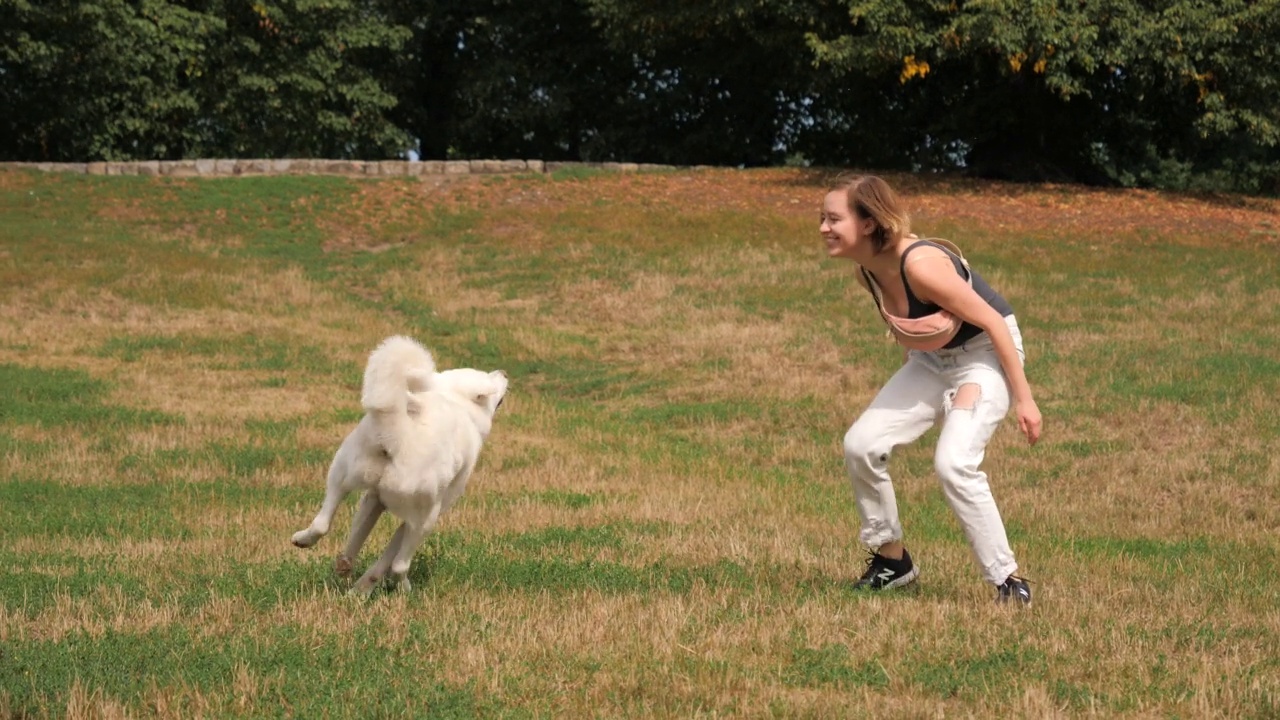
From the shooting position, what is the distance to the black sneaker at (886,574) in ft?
22.4

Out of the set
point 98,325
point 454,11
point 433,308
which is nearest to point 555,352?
point 433,308

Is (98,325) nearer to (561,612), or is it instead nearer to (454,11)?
(561,612)

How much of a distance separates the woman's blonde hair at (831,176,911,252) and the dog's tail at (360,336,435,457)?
6.68 ft

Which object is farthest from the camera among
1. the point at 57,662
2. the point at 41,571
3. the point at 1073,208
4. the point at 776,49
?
the point at 776,49

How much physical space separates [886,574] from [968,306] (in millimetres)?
1456

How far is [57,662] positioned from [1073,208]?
2522cm

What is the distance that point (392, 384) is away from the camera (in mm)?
6160

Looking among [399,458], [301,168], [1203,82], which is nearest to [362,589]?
[399,458]

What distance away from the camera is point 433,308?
2094 centimetres

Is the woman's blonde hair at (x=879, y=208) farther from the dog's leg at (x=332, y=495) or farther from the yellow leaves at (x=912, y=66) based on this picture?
the yellow leaves at (x=912, y=66)

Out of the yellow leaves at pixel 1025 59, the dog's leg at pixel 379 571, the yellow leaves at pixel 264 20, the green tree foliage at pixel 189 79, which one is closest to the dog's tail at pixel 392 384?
the dog's leg at pixel 379 571

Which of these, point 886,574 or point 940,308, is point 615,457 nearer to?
point 886,574

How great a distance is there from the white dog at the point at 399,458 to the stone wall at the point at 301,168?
928 inches

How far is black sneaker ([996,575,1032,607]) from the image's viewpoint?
635 centimetres
